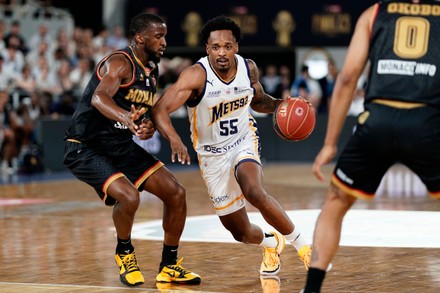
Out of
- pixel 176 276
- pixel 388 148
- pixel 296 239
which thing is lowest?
pixel 176 276

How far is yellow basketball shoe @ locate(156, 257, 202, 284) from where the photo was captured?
6.99 metres

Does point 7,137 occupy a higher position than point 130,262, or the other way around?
point 130,262

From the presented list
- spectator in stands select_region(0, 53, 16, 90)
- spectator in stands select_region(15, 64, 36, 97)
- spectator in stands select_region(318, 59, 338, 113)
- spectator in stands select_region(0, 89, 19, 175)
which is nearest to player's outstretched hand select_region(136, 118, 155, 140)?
spectator in stands select_region(0, 89, 19, 175)

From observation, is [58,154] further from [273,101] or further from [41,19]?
[273,101]

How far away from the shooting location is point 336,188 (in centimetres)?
546

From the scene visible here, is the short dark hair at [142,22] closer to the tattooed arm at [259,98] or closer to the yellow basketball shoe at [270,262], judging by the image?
the tattooed arm at [259,98]

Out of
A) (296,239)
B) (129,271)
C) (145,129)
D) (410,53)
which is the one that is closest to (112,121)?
(145,129)

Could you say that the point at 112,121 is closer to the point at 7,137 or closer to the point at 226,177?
the point at 226,177

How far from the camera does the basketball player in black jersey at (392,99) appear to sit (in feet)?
17.2

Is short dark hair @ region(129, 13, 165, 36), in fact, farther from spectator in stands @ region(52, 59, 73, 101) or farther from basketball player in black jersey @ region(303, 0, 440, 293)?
spectator in stands @ region(52, 59, 73, 101)

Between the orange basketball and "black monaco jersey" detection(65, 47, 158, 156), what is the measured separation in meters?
1.02

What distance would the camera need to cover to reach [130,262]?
709cm

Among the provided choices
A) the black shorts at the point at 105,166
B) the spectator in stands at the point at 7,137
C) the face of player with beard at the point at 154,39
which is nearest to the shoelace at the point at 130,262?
the black shorts at the point at 105,166

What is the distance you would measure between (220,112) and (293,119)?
599mm
